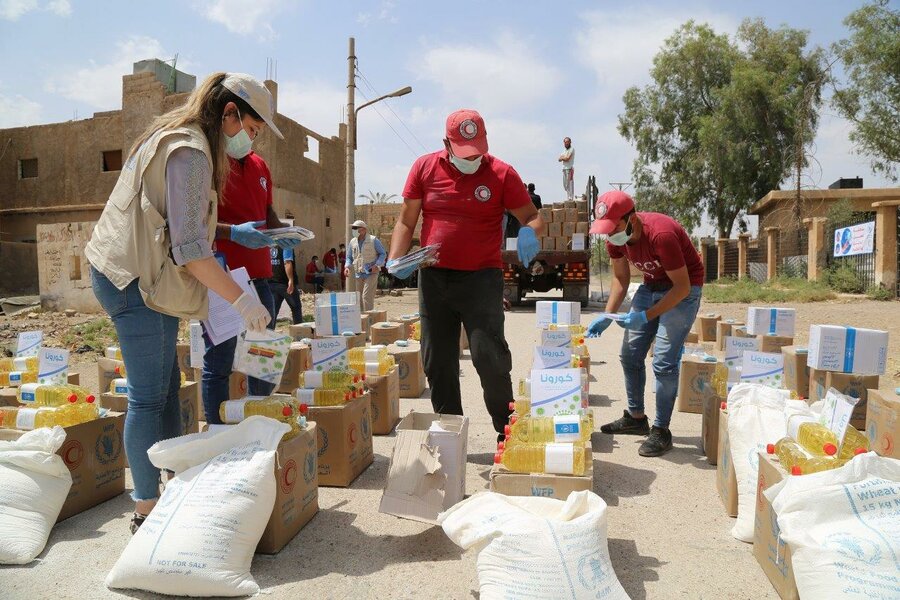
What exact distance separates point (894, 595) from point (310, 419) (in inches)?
98.1

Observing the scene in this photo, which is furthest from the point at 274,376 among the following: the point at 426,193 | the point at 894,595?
the point at 894,595

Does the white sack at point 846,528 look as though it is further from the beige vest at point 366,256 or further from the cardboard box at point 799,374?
the beige vest at point 366,256

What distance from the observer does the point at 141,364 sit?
251cm

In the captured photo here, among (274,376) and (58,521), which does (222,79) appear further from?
(58,521)

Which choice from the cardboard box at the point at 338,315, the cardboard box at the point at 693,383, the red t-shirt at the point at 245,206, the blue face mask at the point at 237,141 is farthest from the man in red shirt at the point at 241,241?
the cardboard box at the point at 693,383

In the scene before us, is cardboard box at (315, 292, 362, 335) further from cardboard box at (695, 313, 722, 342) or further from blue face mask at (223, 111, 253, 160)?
cardboard box at (695, 313, 722, 342)

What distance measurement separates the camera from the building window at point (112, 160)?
74.0 ft

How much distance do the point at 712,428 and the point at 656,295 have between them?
879 mm

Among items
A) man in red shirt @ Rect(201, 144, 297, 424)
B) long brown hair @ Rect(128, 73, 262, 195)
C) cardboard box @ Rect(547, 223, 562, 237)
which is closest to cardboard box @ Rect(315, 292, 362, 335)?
man in red shirt @ Rect(201, 144, 297, 424)

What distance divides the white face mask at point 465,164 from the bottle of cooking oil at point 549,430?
133 cm

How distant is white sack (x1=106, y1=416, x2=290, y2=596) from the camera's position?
6.95ft

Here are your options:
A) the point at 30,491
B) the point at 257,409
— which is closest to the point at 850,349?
the point at 257,409

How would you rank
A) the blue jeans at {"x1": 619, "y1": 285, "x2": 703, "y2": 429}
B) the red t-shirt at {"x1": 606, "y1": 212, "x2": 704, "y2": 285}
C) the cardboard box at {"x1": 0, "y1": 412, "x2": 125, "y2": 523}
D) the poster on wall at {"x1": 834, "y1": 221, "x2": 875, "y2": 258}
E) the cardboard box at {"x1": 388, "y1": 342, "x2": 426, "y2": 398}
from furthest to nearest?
the poster on wall at {"x1": 834, "y1": 221, "x2": 875, "y2": 258} → the cardboard box at {"x1": 388, "y1": 342, "x2": 426, "y2": 398} → the blue jeans at {"x1": 619, "y1": 285, "x2": 703, "y2": 429} → the red t-shirt at {"x1": 606, "y1": 212, "x2": 704, "y2": 285} → the cardboard box at {"x1": 0, "y1": 412, "x2": 125, "y2": 523}

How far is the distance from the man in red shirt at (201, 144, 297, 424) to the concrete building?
16.8m
